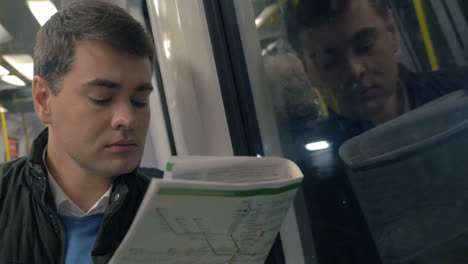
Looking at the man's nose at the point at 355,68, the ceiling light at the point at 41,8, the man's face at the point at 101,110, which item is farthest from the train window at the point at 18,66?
the man's nose at the point at 355,68

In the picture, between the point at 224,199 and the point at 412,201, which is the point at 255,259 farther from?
the point at 412,201

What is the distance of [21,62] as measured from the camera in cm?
215

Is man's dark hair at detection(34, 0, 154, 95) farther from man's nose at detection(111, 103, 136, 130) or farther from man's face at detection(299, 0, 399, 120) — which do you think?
man's face at detection(299, 0, 399, 120)

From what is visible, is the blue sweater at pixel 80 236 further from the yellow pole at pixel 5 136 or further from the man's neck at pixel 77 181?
the yellow pole at pixel 5 136

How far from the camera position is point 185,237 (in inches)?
31.0

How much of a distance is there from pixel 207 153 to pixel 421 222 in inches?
34.9

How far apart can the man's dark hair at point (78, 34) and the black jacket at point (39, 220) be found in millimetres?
296

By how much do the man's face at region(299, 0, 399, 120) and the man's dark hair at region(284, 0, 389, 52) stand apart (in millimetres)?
14

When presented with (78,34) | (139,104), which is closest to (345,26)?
(139,104)

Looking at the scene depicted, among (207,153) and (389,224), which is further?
(207,153)

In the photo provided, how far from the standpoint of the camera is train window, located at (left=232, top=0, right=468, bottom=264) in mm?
901

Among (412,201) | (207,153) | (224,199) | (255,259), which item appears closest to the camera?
(224,199)

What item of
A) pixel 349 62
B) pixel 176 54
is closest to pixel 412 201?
pixel 349 62

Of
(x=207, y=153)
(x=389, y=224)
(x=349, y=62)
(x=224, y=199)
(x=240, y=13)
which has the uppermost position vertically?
(x=240, y=13)
